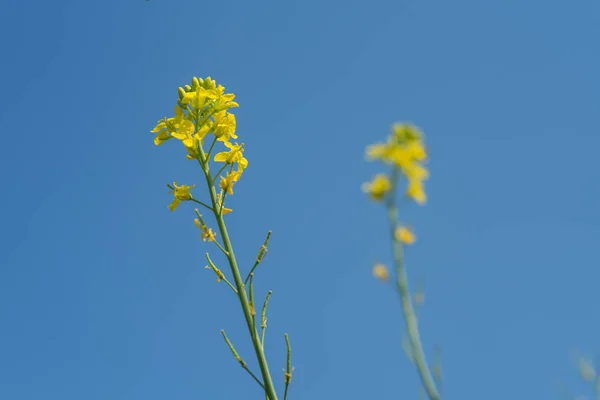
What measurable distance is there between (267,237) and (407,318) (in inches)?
31.5

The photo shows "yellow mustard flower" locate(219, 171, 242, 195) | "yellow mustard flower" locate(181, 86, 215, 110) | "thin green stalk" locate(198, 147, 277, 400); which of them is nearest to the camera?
"thin green stalk" locate(198, 147, 277, 400)

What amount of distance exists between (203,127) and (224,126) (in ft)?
0.36

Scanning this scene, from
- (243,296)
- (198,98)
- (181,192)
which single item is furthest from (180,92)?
(243,296)

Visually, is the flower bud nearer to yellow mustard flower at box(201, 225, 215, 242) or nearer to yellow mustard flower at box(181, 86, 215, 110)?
yellow mustard flower at box(181, 86, 215, 110)

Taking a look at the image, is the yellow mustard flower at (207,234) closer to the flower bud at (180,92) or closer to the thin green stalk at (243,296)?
the thin green stalk at (243,296)

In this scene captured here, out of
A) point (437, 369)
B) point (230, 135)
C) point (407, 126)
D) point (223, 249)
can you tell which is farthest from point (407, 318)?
point (407, 126)

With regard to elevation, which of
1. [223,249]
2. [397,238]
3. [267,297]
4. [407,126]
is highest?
[407,126]

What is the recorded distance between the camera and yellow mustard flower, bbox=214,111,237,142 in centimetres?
316

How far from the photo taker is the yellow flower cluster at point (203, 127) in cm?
300

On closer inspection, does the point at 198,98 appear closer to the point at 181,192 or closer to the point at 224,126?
the point at 224,126

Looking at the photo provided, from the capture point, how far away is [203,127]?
315 cm

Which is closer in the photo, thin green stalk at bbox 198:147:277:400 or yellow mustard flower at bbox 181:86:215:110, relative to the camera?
thin green stalk at bbox 198:147:277:400

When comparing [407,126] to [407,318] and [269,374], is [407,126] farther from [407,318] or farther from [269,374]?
[269,374]

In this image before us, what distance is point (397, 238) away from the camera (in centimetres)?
352
